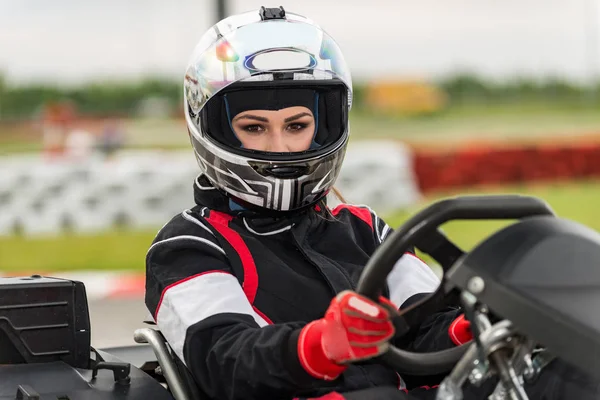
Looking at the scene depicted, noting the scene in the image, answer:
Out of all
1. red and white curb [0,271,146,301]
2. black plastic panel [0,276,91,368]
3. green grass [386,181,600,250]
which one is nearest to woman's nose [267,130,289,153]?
black plastic panel [0,276,91,368]

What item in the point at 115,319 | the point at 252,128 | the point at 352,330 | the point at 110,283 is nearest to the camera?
the point at 352,330

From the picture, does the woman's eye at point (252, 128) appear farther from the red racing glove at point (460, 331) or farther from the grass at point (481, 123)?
the grass at point (481, 123)

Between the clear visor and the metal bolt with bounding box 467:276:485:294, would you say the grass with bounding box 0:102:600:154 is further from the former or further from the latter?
the metal bolt with bounding box 467:276:485:294

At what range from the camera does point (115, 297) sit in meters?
7.55

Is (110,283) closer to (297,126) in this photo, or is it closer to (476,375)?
(297,126)

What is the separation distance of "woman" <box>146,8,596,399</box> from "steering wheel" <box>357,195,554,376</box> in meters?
0.30

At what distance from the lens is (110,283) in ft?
26.5

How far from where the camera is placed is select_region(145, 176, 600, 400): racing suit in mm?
2234

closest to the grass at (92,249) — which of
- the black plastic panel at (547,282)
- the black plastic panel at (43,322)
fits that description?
the black plastic panel at (43,322)

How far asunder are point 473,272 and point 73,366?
124 cm

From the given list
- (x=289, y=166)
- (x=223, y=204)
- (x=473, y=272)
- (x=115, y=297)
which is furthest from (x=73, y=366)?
(x=115, y=297)

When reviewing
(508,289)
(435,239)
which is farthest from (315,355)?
(508,289)

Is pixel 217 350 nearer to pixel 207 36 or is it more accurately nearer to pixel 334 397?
pixel 334 397

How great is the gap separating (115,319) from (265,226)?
4.34 meters
